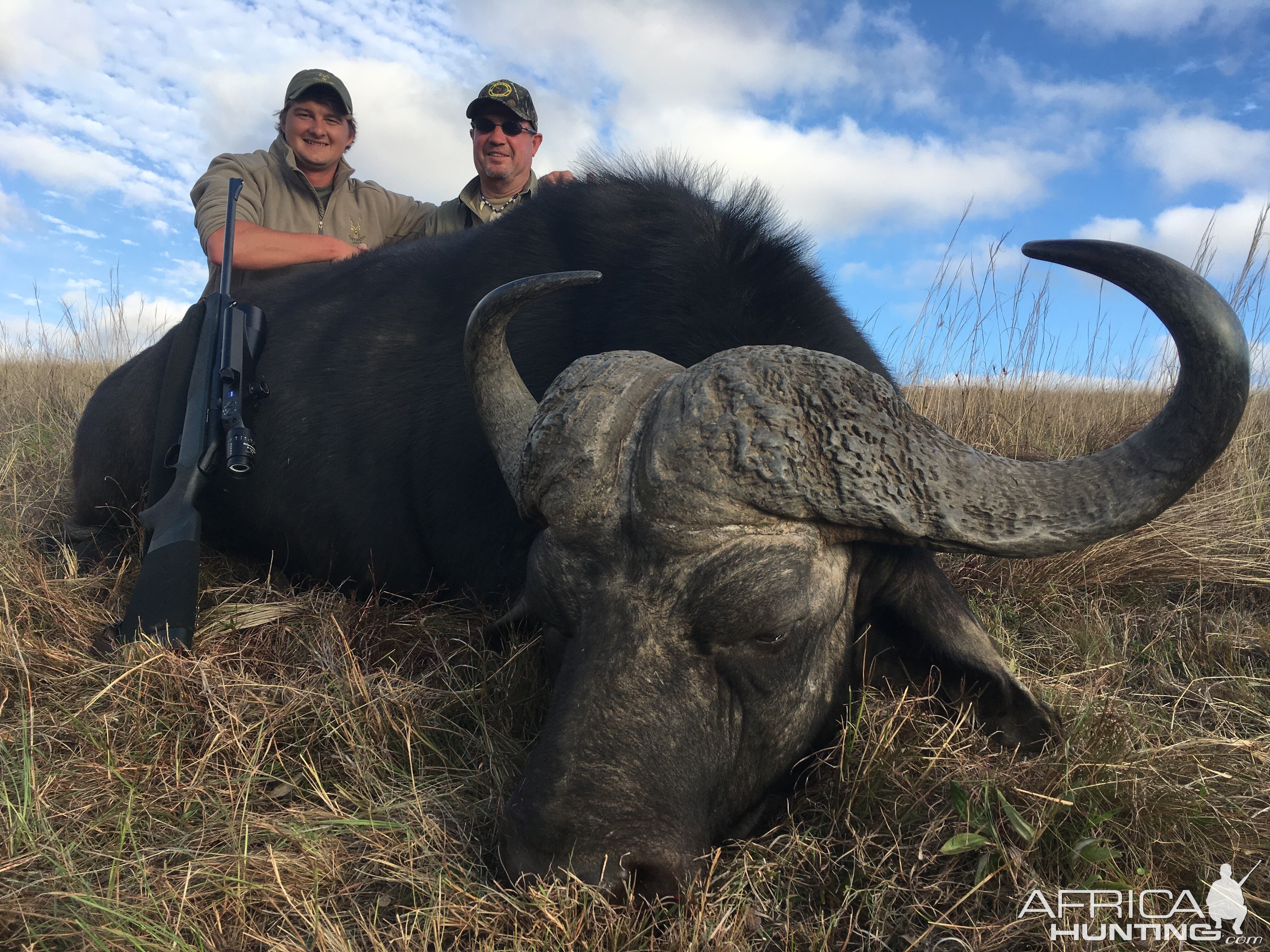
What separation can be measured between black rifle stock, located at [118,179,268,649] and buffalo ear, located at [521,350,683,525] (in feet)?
5.39

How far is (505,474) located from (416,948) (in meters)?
1.36

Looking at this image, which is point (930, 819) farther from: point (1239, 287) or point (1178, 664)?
point (1239, 287)

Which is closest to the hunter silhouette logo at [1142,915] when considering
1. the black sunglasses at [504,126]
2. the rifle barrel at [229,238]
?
the rifle barrel at [229,238]

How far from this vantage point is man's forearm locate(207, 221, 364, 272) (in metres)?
5.78

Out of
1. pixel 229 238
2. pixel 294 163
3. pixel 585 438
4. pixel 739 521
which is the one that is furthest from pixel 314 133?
pixel 739 521

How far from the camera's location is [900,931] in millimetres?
1847

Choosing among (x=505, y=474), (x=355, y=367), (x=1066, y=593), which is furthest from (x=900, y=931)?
(x=355, y=367)

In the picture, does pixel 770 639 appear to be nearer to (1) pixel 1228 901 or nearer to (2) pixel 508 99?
(1) pixel 1228 901

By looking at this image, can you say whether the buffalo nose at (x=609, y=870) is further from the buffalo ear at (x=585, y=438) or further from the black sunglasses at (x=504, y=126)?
the black sunglasses at (x=504, y=126)

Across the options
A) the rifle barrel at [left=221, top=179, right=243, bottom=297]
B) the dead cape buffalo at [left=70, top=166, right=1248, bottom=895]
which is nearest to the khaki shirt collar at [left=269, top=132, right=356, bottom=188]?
the rifle barrel at [left=221, top=179, right=243, bottom=297]

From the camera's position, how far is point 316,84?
21.0ft

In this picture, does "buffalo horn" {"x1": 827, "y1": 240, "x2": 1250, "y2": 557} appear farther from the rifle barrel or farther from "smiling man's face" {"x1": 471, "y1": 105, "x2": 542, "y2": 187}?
"smiling man's face" {"x1": 471, "y1": 105, "x2": 542, "y2": 187}

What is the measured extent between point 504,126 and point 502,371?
4684mm

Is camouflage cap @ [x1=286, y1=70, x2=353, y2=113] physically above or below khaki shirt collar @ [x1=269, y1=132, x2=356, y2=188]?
above
